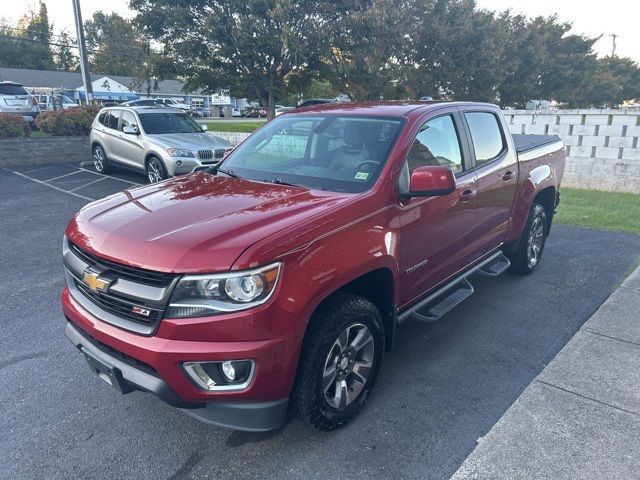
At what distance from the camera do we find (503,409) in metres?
2.99

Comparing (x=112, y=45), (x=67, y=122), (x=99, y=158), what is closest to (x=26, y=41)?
(x=112, y=45)

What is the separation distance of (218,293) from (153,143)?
8.53 metres

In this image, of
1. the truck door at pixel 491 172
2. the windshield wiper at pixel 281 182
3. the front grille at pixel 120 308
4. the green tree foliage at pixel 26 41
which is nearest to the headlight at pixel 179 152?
the truck door at pixel 491 172

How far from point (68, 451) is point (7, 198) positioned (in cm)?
839

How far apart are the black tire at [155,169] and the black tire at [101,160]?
89.1 inches

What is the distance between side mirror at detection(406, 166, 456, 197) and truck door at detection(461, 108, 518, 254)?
3.76 feet

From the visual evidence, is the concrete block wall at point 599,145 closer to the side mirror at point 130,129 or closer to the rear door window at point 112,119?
the side mirror at point 130,129

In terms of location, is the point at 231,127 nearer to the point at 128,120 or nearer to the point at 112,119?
the point at 112,119

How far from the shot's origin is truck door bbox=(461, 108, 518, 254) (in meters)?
4.01

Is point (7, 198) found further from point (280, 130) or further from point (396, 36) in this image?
point (396, 36)

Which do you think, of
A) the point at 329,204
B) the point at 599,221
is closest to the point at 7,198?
the point at 329,204

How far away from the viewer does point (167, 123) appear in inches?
424

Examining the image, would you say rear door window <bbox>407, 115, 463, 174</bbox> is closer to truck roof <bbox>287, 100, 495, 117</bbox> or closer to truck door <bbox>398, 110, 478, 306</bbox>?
truck door <bbox>398, 110, 478, 306</bbox>

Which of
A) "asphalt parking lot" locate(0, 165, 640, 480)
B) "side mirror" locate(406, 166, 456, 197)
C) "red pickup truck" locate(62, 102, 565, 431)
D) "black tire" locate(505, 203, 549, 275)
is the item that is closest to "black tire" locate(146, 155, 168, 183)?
"asphalt parking lot" locate(0, 165, 640, 480)
